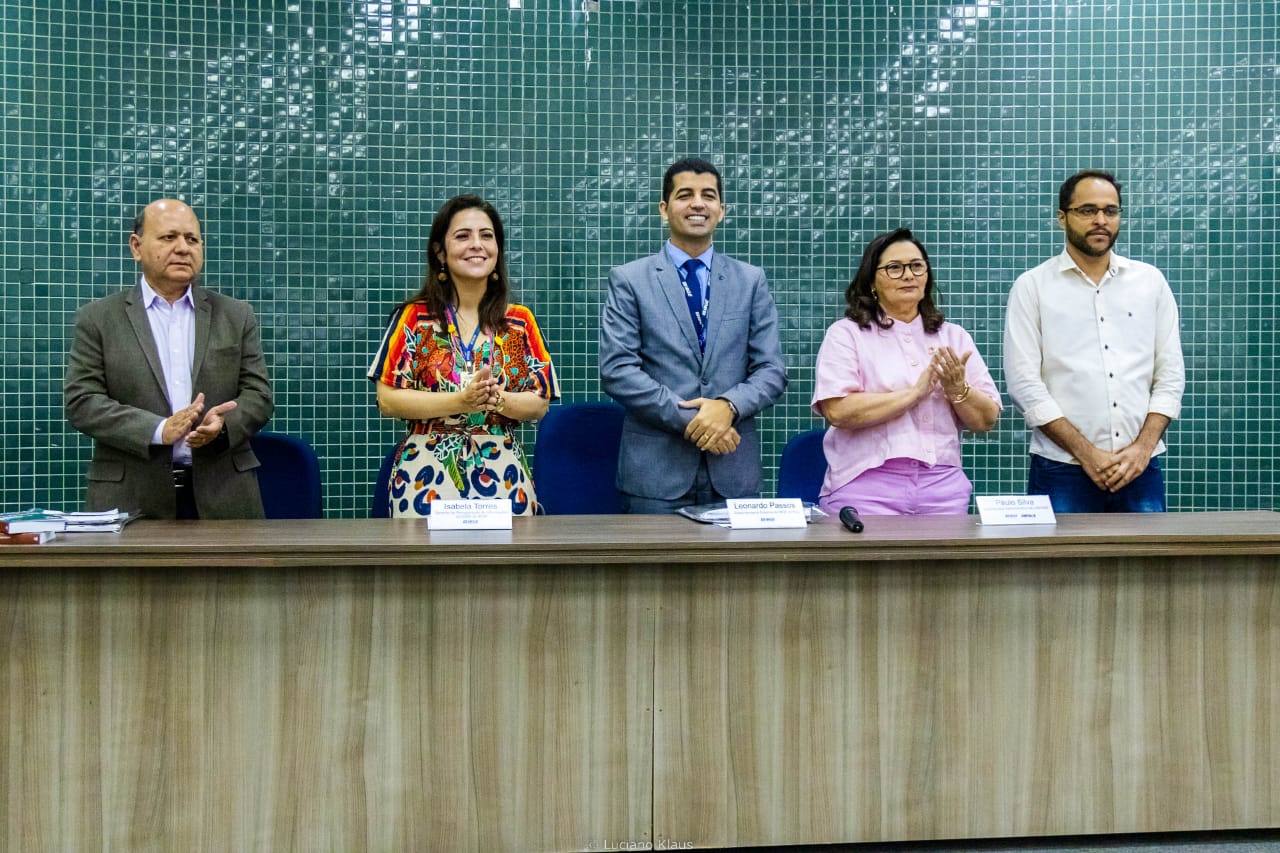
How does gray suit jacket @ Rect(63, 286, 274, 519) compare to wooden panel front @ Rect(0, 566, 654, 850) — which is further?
gray suit jacket @ Rect(63, 286, 274, 519)

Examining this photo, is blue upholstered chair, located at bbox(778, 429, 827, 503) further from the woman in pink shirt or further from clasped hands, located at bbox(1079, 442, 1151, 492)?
clasped hands, located at bbox(1079, 442, 1151, 492)

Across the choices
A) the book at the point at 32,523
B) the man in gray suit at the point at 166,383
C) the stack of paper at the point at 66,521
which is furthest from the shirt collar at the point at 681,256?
the book at the point at 32,523

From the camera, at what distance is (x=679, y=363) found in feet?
10.4

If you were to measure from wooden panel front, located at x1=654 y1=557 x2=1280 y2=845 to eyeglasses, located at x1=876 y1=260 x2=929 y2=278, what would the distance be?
38.5 inches

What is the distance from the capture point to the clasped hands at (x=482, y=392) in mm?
2904

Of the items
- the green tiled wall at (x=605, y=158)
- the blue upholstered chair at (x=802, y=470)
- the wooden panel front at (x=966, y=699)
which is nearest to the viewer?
the wooden panel front at (x=966, y=699)

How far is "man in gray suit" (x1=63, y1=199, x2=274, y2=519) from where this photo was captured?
310 cm

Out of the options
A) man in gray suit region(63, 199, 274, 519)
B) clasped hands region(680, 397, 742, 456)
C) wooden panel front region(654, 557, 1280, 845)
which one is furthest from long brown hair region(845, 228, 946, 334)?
man in gray suit region(63, 199, 274, 519)

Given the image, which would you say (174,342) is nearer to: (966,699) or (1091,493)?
(966,699)

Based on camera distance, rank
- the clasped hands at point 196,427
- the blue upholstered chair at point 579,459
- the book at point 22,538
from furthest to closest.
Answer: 1. the blue upholstered chair at point 579,459
2. the clasped hands at point 196,427
3. the book at point 22,538

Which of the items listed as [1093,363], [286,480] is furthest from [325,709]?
[1093,363]

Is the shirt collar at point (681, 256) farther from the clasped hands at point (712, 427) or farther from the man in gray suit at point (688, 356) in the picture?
the clasped hands at point (712, 427)

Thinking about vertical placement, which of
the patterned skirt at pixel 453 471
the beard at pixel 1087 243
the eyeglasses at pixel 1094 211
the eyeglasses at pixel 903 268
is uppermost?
the eyeglasses at pixel 1094 211

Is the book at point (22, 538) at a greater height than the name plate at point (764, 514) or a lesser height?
lesser
